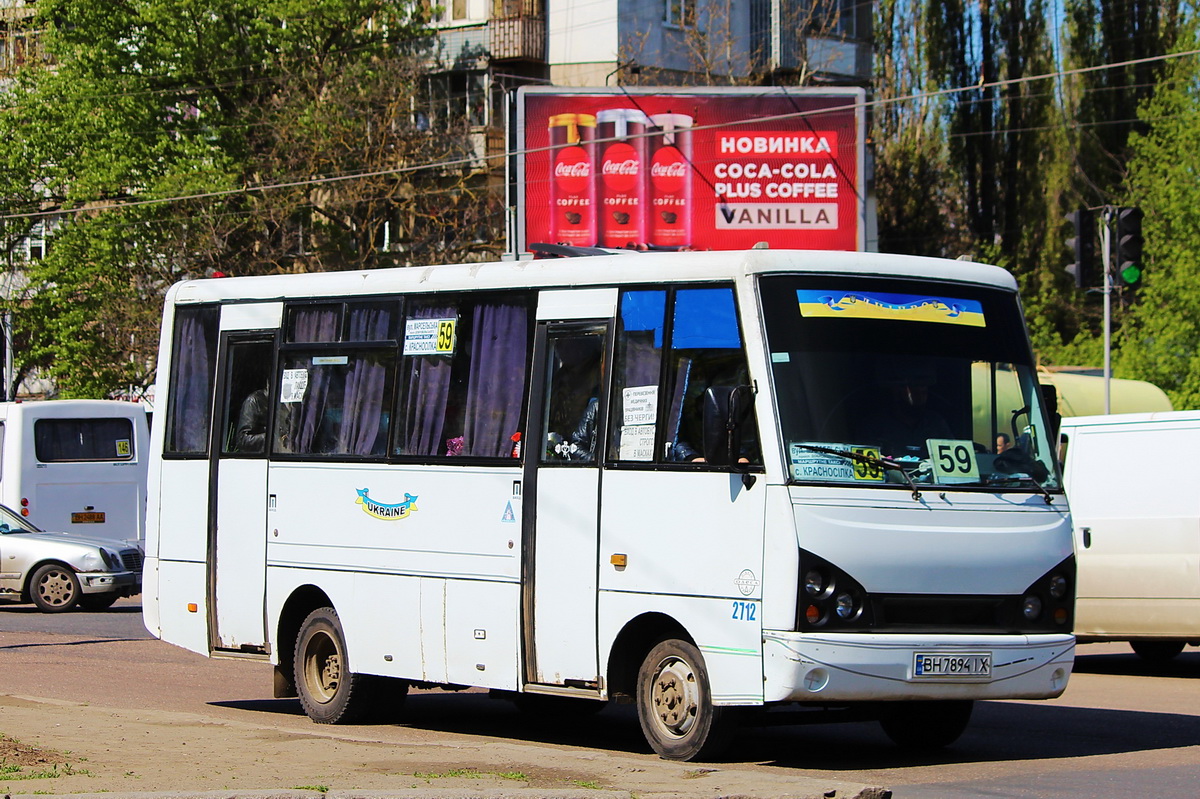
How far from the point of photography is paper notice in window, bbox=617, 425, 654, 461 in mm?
10198

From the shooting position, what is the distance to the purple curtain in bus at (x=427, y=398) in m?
11.6

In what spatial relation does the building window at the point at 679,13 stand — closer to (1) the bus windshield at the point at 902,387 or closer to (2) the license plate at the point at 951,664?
(1) the bus windshield at the point at 902,387

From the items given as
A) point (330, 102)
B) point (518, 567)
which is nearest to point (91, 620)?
point (518, 567)

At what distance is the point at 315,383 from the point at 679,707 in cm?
407

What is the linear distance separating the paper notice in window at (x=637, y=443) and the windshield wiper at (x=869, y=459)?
1.02m

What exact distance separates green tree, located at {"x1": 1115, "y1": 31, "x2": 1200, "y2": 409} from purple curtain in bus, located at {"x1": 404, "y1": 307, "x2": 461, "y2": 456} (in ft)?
88.6

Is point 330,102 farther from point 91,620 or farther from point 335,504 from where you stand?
point 335,504

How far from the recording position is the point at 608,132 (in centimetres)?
3384

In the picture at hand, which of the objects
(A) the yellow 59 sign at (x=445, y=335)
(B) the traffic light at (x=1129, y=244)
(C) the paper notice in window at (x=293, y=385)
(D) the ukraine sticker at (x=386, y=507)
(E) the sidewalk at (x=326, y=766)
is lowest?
(E) the sidewalk at (x=326, y=766)

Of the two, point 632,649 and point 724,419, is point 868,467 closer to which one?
point 724,419

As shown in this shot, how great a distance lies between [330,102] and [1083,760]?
35.0 m

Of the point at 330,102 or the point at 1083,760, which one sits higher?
the point at 330,102

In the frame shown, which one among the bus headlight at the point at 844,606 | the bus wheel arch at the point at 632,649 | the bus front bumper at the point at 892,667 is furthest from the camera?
the bus wheel arch at the point at 632,649

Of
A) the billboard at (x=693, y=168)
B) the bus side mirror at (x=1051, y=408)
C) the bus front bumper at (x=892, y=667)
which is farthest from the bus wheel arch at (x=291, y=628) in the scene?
the billboard at (x=693, y=168)
